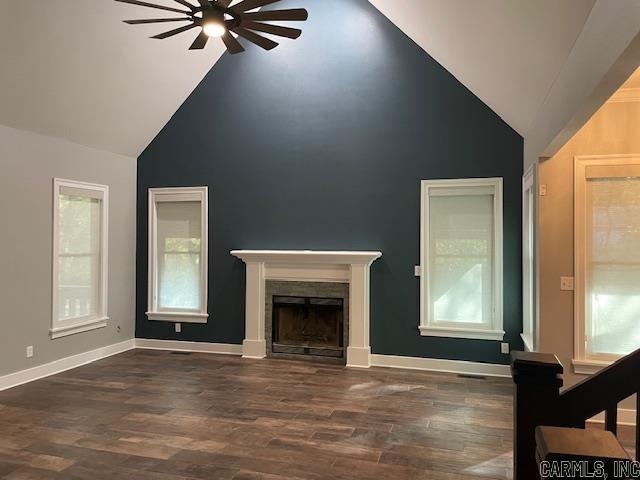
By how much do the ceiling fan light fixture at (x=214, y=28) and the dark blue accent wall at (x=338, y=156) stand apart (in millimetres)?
2421

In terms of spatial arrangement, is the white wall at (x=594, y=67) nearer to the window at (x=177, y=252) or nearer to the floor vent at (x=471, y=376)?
the floor vent at (x=471, y=376)

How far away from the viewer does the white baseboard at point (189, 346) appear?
6.56 meters

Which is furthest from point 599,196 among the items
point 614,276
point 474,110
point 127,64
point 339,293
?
point 127,64

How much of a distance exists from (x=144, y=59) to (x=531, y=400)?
573 centimetres

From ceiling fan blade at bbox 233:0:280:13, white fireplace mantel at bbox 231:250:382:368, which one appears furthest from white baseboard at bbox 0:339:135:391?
ceiling fan blade at bbox 233:0:280:13

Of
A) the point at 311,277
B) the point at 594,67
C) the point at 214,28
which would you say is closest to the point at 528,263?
the point at 311,277

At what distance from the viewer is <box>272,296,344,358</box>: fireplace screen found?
618cm

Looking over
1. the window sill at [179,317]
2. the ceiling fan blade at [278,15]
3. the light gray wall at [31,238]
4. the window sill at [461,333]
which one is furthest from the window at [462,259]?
the light gray wall at [31,238]

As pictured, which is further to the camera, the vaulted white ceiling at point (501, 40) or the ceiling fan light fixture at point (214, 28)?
the ceiling fan light fixture at point (214, 28)

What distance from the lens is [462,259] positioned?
5.74m

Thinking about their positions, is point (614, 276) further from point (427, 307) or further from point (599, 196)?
point (427, 307)

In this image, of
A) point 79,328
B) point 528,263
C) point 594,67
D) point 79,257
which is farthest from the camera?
point 79,257

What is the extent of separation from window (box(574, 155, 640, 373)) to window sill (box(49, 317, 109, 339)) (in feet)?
18.1

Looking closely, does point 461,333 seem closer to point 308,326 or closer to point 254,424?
point 308,326
